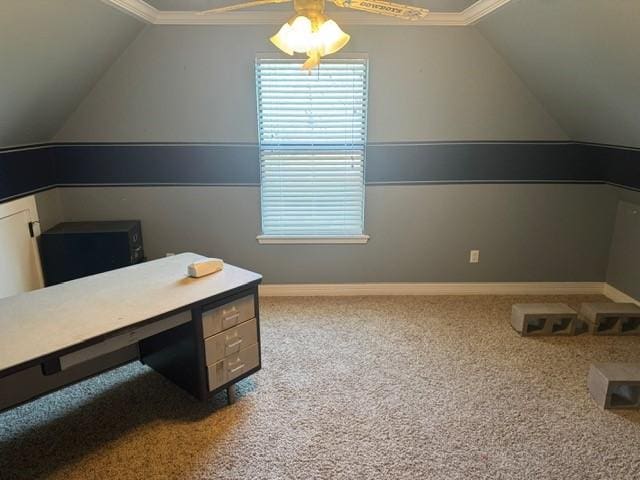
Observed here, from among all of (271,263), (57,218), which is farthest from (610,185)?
(57,218)

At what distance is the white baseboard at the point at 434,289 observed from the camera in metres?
3.71

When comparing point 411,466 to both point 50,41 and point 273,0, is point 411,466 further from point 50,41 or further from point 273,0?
point 50,41

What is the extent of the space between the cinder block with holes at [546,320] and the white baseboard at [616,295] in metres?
0.78

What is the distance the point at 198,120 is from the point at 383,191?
165cm

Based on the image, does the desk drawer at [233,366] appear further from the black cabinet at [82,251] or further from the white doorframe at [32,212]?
the white doorframe at [32,212]

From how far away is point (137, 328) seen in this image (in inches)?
69.9

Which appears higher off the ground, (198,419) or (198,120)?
(198,120)

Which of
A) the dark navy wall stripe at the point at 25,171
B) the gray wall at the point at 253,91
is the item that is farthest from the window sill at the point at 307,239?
the dark navy wall stripe at the point at 25,171

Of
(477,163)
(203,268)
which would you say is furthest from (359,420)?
(477,163)

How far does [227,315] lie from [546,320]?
91.4 inches

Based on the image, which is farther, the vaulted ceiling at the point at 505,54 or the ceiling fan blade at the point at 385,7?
the vaulted ceiling at the point at 505,54

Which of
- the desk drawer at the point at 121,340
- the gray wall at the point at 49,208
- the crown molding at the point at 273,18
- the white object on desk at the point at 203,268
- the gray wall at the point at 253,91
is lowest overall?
the desk drawer at the point at 121,340

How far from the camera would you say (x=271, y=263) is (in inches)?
144

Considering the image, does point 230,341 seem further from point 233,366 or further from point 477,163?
point 477,163
